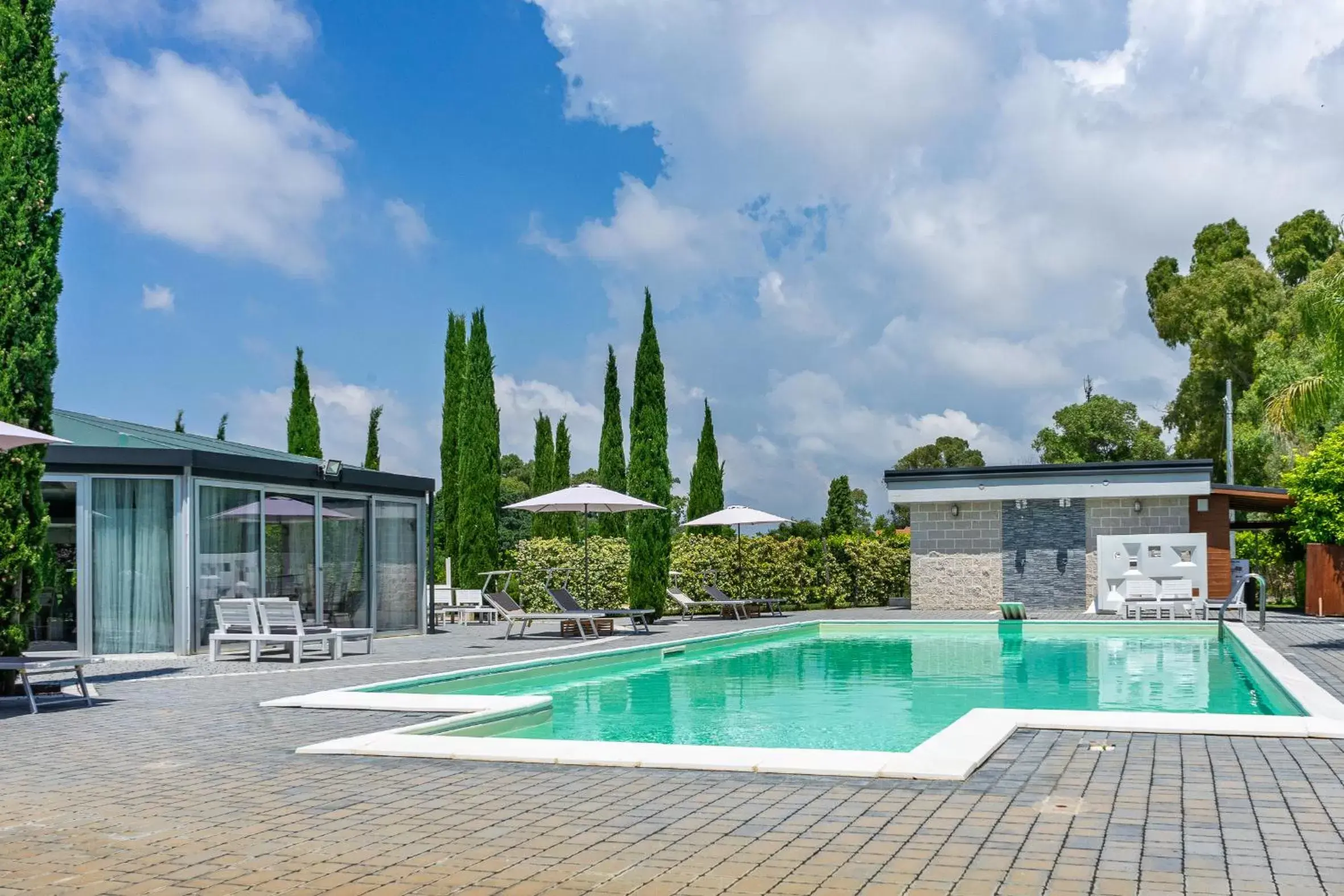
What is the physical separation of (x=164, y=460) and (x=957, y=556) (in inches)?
638

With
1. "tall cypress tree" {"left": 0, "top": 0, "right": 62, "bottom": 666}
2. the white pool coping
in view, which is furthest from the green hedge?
the white pool coping

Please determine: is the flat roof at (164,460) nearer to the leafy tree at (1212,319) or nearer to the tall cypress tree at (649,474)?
the tall cypress tree at (649,474)

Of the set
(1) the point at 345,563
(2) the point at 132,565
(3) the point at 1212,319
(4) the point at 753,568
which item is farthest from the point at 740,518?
(3) the point at 1212,319

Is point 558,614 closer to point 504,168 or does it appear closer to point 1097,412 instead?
point 504,168

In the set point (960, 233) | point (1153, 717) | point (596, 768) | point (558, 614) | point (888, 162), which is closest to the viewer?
point (596, 768)

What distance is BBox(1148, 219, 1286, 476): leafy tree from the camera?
3919cm

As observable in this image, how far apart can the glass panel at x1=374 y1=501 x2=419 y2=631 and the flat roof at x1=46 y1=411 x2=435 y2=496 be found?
0.58 m

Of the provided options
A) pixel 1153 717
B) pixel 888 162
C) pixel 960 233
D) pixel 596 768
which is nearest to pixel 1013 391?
pixel 960 233

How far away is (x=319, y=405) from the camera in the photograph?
33.0m

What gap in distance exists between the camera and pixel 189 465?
587 inches

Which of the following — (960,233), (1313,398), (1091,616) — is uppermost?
(960,233)

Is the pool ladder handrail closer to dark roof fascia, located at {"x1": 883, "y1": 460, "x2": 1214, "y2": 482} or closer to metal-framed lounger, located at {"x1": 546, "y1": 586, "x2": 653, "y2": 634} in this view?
dark roof fascia, located at {"x1": 883, "y1": 460, "x2": 1214, "y2": 482}

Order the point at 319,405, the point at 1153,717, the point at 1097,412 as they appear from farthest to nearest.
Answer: the point at 1097,412, the point at 319,405, the point at 1153,717

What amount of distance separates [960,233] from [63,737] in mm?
19067
